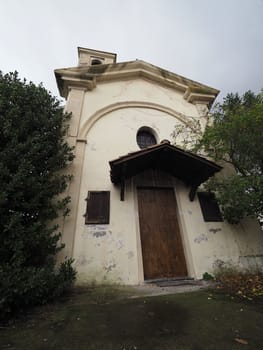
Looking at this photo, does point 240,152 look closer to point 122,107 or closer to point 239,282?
point 239,282

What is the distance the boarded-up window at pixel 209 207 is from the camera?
5.59m

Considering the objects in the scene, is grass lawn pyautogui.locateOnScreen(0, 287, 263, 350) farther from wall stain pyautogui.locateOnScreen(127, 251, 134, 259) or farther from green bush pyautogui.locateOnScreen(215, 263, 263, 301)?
wall stain pyautogui.locateOnScreen(127, 251, 134, 259)

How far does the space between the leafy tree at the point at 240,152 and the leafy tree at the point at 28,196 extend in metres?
4.51

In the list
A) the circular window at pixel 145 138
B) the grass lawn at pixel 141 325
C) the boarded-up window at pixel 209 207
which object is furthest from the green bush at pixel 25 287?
the circular window at pixel 145 138

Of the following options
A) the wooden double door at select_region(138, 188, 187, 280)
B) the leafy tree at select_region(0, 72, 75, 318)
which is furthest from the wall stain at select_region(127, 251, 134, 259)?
the leafy tree at select_region(0, 72, 75, 318)

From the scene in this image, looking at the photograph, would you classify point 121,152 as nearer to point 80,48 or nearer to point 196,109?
point 196,109

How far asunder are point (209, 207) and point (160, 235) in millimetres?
1996

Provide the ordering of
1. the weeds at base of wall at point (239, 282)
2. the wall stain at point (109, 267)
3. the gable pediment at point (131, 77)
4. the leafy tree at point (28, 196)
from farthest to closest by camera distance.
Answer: the gable pediment at point (131, 77) → the wall stain at point (109, 267) → the weeds at base of wall at point (239, 282) → the leafy tree at point (28, 196)

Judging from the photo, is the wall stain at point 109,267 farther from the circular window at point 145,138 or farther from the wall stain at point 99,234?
the circular window at point 145,138

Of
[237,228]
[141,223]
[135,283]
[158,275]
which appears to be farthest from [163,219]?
[237,228]

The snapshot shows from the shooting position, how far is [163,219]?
542 centimetres

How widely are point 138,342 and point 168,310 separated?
105 cm

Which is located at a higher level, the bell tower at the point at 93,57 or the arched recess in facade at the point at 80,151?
the bell tower at the point at 93,57

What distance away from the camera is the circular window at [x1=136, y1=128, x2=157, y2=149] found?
708 centimetres
